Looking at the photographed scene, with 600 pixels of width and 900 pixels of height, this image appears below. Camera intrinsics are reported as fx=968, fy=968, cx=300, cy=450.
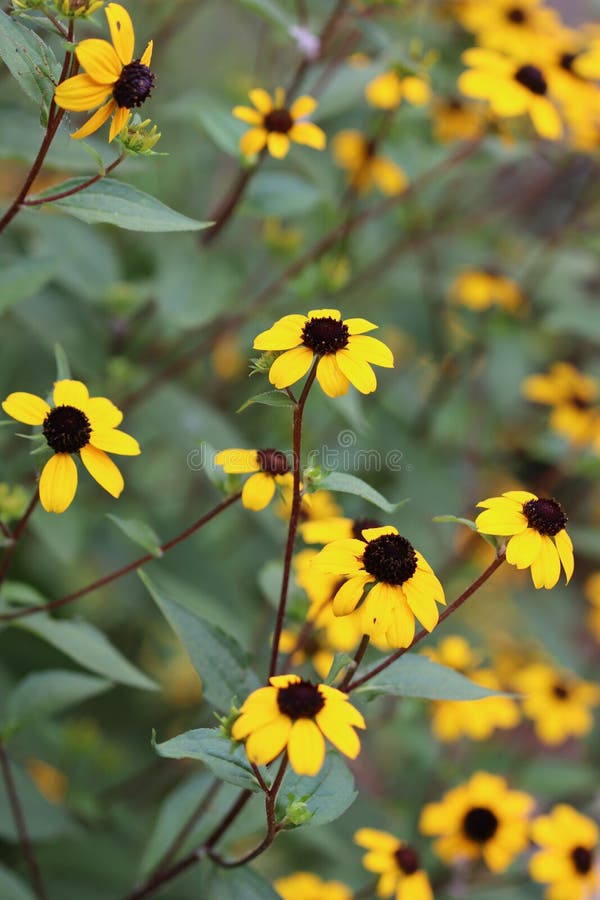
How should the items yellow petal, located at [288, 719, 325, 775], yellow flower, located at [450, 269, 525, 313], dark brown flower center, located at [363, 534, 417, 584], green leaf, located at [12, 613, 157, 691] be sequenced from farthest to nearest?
yellow flower, located at [450, 269, 525, 313], green leaf, located at [12, 613, 157, 691], dark brown flower center, located at [363, 534, 417, 584], yellow petal, located at [288, 719, 325, 775]

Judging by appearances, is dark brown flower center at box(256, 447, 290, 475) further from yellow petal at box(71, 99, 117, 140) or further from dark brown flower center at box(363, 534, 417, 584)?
yellow petal at box(71, 99, 117, 140)

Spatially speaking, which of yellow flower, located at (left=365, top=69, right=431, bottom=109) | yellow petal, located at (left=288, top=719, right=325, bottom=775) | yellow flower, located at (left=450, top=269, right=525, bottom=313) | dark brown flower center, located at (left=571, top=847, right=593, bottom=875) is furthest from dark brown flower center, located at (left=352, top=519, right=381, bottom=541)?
yellow flower, located at (left=450, top=269, right=525, bottom=313)

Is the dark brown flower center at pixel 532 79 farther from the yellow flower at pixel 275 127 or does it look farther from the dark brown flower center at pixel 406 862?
the dark brown flower center at pixel 406 862

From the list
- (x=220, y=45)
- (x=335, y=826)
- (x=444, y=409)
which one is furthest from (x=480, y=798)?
(x=220, y=45)

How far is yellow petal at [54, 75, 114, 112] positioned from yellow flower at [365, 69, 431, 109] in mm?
812

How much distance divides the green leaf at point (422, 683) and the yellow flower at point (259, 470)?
0.62ft

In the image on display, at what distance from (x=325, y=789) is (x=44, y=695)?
0.38 m

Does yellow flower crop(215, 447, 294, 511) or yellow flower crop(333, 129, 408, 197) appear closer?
yellow flower crop(215, 447, 294, 511)

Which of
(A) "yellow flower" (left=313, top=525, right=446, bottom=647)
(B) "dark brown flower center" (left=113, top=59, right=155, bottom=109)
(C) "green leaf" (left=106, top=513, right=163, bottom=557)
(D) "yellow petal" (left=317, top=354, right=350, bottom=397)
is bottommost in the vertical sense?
(C) "green leaf" (left=106, top=513, right=163, bottom=557)

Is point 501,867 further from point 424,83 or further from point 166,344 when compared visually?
point 424,83

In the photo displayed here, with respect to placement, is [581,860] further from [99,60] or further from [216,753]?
[99,60]

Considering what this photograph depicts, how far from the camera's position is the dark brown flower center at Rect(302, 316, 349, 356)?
2.58ft

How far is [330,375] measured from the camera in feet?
2.58

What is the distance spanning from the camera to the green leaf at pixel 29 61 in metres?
0.79
